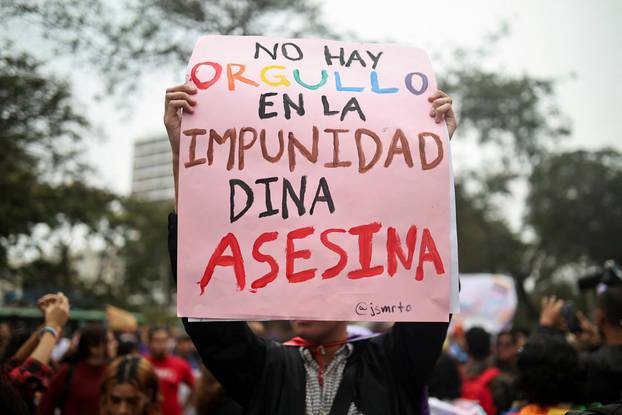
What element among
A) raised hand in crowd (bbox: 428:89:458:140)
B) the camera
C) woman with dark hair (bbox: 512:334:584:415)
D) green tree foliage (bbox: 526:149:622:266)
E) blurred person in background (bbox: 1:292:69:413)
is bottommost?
woman with dark hair (bbox: 512:334:584:415)

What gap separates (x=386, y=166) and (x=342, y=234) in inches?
11.4

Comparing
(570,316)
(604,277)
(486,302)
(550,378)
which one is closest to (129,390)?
(550,378)

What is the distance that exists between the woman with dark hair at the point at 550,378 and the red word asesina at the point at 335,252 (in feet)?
3.78

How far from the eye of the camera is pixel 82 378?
4809 millimetres

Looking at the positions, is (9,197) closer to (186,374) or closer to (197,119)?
(186,374)

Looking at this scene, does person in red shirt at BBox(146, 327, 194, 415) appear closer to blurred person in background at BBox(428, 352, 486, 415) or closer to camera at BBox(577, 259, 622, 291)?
blurred person in background at BBox(428, 352, 486, 415)

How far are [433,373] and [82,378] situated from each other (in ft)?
8.46

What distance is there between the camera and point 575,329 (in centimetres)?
629

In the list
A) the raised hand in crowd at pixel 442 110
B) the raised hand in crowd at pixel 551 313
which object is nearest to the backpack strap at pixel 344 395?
the raised hand in crowd at pixel 442 110

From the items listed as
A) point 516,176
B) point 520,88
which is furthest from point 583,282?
point 516,176

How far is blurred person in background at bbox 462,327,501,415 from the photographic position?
5144 millimetres

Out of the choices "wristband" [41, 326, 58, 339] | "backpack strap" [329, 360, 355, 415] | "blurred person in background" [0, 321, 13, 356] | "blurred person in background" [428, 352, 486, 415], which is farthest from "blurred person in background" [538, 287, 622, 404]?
"blurred person in background" [0, 321, 13, 356]

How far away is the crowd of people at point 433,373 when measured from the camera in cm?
298

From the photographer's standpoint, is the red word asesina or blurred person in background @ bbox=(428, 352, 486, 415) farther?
blurred person in background @ bbox=(428, 352, 486, 415)
